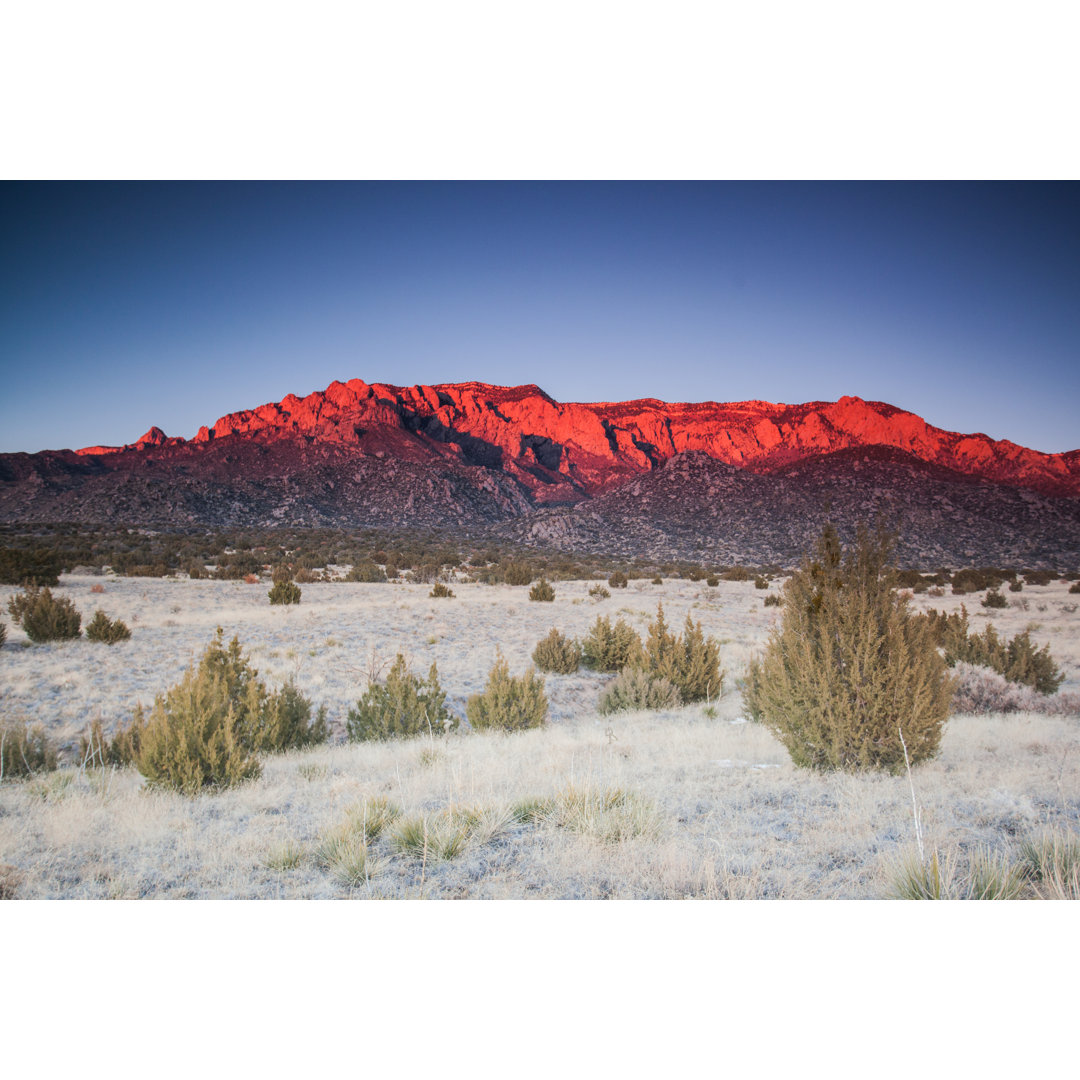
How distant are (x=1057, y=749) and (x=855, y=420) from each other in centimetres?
2003

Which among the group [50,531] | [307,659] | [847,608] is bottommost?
[307,659]

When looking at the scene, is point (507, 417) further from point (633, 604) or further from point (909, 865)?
point (909, 865)

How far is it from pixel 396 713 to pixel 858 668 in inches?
176

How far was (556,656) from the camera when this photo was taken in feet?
31.1

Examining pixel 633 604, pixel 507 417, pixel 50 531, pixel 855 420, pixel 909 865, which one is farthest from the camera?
pixel 507 417

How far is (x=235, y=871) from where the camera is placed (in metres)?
2.85

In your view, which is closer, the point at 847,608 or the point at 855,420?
the point at 847,608

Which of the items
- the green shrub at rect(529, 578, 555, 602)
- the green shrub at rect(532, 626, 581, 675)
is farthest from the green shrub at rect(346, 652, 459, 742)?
the green shrub at rect(529, 578, 555, 602)

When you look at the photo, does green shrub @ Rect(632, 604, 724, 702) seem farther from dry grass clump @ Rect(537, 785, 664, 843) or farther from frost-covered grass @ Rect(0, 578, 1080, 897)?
dry grass clump @ Rect(537, 785, 664, 843)

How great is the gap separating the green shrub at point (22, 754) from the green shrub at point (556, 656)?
20.6ft

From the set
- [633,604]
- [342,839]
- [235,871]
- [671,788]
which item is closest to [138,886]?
[235,871]

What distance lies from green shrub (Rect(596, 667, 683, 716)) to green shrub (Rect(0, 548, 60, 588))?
1491 centimetres

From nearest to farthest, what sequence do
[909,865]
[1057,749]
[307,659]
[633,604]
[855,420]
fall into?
[909,865]
[1057,749]
[307,659]
[633,604]
[855,420]

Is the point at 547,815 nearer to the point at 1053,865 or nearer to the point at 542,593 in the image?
the point at 1053,865
